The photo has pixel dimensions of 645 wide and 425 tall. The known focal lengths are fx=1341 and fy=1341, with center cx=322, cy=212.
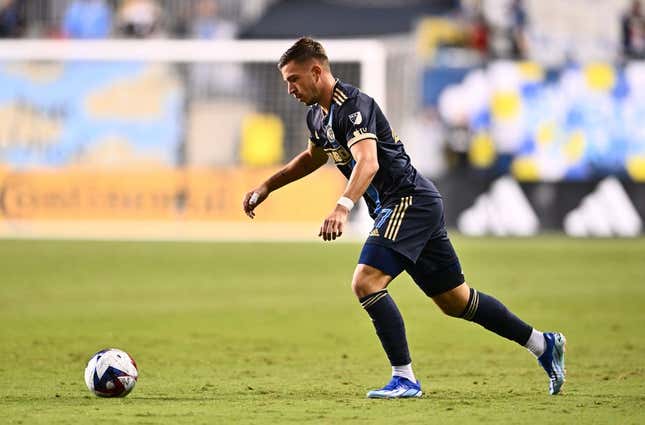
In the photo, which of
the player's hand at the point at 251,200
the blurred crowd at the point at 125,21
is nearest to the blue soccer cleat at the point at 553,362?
the player's hand at the point at 251,200

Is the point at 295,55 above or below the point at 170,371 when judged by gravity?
above

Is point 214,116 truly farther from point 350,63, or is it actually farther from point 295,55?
point 295,55

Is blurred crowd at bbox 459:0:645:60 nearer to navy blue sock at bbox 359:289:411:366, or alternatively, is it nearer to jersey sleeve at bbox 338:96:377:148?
jersey sleeve at bbox 338:96:377:148

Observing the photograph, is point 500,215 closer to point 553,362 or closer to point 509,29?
point 509,29

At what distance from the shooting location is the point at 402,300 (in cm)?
1538

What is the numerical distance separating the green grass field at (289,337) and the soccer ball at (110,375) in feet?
0.27

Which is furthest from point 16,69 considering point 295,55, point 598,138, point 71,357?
point 295,55

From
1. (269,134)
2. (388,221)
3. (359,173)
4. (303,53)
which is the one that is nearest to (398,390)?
(388,221)

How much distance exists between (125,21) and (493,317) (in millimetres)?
21428

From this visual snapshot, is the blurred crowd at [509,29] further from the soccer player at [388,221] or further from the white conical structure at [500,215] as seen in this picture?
the soccer player at [388,221]

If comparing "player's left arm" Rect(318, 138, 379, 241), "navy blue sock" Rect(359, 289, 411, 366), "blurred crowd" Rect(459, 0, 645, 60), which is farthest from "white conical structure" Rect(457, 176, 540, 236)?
"player's left arm" Rect(318, 138, 379, 241)

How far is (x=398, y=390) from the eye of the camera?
26.1 ft

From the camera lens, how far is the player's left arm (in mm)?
7492

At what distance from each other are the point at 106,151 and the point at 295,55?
59.6ft
